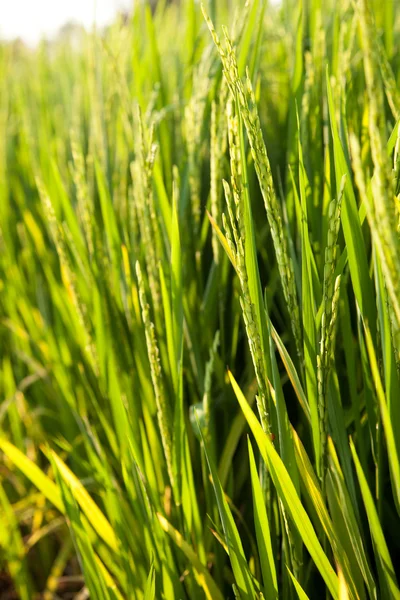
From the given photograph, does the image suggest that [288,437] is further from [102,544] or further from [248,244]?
[102,544]

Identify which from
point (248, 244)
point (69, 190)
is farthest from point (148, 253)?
point (69, 190)

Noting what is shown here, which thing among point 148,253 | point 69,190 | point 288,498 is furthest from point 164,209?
point 69,190

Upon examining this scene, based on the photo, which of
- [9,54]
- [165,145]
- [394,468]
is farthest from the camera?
[9,54]

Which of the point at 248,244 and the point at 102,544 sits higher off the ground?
the point at 248,244

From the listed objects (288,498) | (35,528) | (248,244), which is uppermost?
(248,244)

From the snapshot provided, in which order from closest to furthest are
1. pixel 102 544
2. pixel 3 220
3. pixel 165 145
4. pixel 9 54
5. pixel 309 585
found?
pixel 309 585 → pixel 102 544 → pixel 165 145 → pixel 3 220 → pixel 9 54

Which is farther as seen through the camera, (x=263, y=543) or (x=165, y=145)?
(x=165, y=145)
